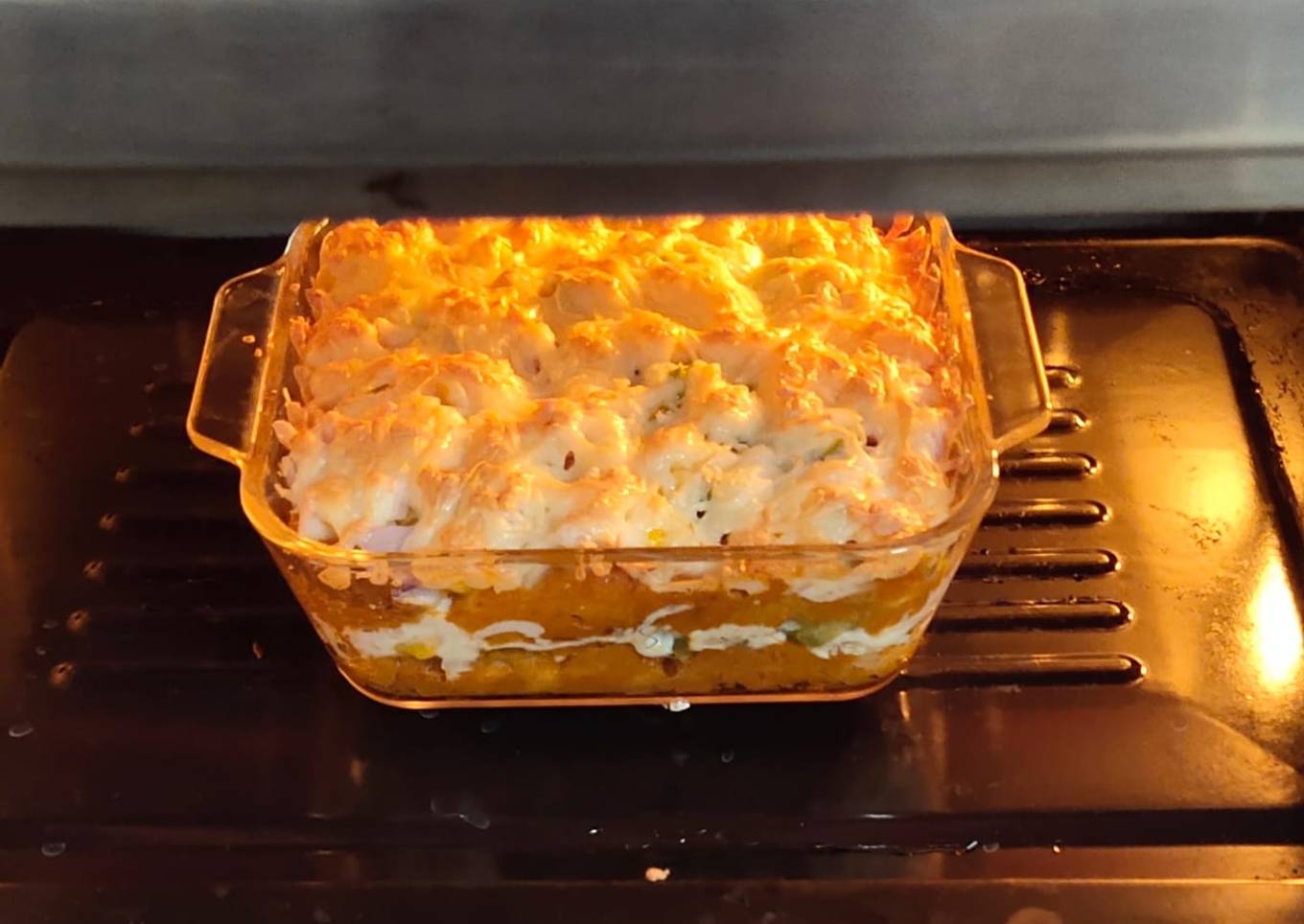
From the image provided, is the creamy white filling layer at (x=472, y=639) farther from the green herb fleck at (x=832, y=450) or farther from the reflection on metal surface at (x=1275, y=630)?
the reflection on metal surface at (x=1275, y=630)

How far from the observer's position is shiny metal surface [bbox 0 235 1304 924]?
2.13ft

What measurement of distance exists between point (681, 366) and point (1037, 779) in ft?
0.94

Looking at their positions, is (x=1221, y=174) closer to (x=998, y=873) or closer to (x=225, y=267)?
(x=998, y=873)

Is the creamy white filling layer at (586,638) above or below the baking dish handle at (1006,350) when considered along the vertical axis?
below

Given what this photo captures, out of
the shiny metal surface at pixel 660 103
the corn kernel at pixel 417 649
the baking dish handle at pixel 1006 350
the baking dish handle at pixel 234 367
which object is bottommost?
the corn kernel at pixel 417 649

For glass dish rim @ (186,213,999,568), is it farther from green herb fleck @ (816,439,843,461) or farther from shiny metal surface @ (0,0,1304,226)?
shiny metal surface @ (0,0,1304,226)

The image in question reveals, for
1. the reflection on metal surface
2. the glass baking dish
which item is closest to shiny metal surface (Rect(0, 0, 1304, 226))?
the glass baking dish

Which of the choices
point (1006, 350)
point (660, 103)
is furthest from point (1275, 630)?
point (660, 103)

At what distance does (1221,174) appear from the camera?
350 mm

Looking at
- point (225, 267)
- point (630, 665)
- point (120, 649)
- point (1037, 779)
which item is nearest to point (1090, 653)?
point (1037, 779)

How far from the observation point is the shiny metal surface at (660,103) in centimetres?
31

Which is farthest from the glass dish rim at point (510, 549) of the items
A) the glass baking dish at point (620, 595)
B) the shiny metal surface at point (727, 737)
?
the shiny metal surface at point (727, 737)

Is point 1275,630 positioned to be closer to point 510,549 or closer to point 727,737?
point 727,737

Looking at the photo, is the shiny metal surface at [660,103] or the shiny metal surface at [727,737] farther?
the shiny metal surface at [727,737]
